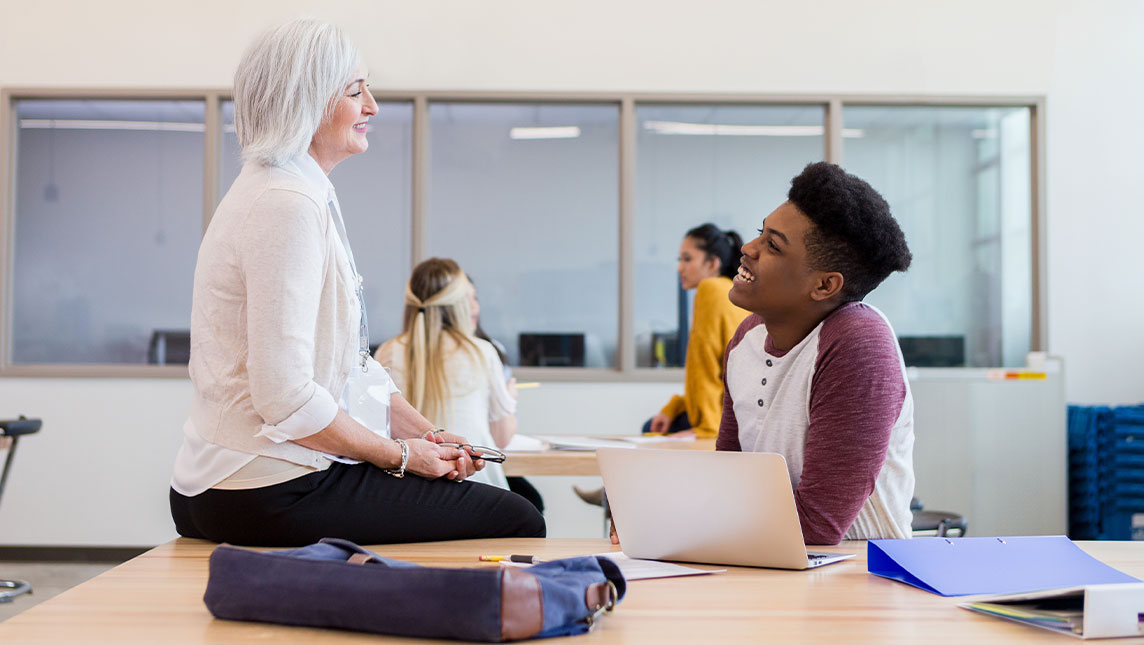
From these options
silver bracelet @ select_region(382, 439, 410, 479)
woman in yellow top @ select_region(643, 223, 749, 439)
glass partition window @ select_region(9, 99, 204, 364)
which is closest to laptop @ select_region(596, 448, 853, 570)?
silver bracelet @ select_region(382, 439, 410, 479)

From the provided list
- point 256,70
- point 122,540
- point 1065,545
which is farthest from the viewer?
point 122,540

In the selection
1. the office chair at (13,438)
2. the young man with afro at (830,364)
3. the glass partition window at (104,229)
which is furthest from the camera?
the glass partition window at (104,229)

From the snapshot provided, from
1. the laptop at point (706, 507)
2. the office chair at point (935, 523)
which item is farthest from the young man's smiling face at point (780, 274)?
the office chair at point (935, 523)

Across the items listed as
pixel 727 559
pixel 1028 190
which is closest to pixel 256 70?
pixel 727 559

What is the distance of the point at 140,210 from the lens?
5328 mm

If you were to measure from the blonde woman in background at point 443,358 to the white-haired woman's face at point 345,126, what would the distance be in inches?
53.5

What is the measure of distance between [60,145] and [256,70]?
422 centimetres

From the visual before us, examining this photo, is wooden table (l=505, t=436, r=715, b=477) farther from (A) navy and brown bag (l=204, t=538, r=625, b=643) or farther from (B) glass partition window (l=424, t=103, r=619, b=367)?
(B) glass partition window (l=424, t=103, r=619, b=367)

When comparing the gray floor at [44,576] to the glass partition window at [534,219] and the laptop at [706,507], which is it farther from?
the laptop at [706,507]

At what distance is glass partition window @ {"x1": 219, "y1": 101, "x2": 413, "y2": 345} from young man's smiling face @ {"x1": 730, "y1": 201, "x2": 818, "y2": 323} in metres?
3.72

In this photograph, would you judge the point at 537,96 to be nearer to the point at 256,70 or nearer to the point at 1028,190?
the point at 1028,190

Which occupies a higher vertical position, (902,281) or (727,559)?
(902,281)

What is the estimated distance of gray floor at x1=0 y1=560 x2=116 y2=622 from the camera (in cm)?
420

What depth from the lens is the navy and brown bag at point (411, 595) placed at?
0.87 meters
